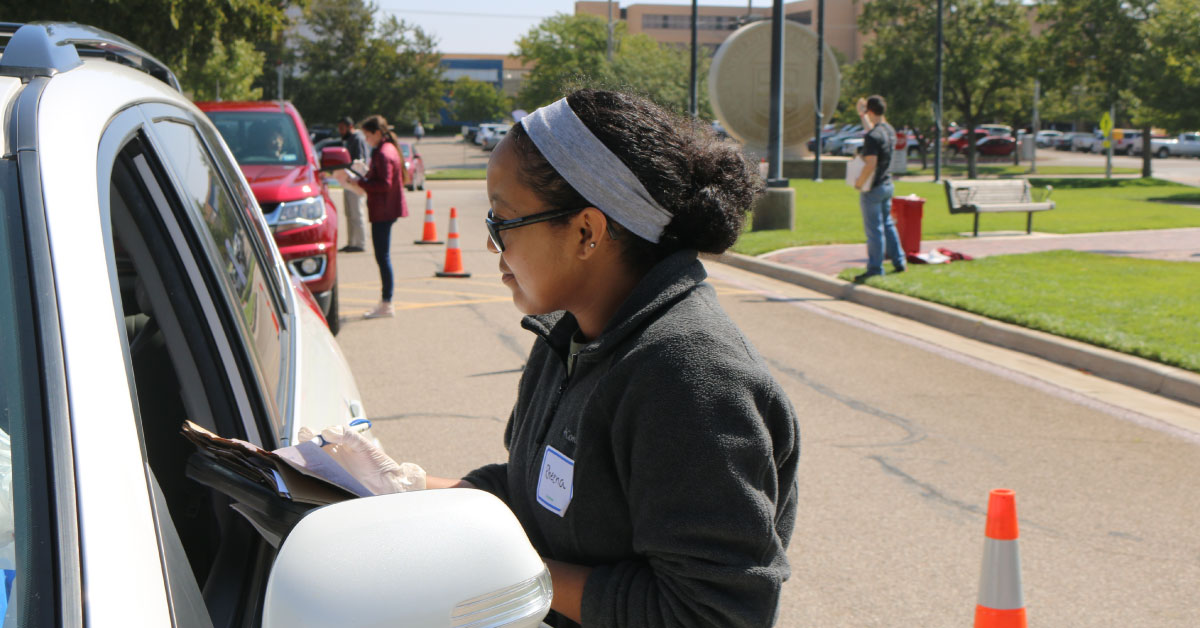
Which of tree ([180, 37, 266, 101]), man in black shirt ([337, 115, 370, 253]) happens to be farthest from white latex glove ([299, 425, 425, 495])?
tree ([180, 37, 266, 101])

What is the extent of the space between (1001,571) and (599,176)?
1.84 metres

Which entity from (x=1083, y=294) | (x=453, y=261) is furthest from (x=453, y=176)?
(x=1083, y=294)

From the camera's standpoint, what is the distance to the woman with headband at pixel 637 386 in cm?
153

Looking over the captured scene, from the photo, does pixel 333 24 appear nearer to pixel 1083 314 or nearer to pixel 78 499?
pixel 1083 314

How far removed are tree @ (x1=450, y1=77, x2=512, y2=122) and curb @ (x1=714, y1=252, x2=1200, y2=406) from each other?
83077 mm

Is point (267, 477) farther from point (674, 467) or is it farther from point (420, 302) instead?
point (420, 302)

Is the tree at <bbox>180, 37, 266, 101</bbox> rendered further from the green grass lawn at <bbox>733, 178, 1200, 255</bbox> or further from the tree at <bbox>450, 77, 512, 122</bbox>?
the tree at <bbox>450, 77, 512, 122</bbox>

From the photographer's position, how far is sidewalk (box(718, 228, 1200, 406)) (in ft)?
25.2

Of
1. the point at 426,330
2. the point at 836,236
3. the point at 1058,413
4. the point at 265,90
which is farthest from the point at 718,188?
the point at 265,90

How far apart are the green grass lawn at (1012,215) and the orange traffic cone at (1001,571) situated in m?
8.72

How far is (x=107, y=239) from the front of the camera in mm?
1513

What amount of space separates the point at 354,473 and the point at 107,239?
49 cm

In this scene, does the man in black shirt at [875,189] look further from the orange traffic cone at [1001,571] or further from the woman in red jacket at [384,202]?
the orange traffic cone at [1001,571]

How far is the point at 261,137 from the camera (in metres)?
11.7
